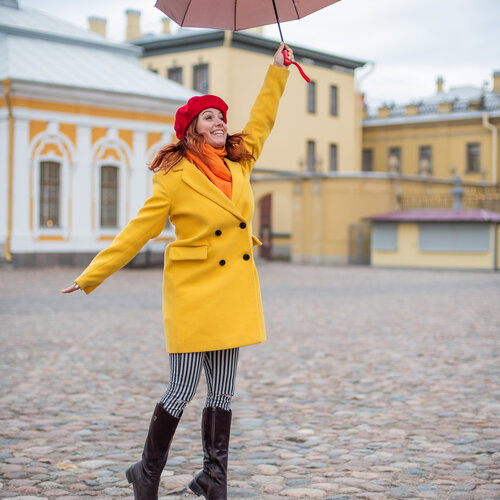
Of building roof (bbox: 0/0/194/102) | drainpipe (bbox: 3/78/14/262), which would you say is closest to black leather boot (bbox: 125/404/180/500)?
drainpipe (bbox: 3/78/14/262)

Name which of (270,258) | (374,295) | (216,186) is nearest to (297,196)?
(270,258)

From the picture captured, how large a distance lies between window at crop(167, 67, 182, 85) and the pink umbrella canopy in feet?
133

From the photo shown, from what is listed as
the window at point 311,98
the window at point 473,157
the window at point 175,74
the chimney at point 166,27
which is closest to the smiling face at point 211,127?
the window at point 175,74

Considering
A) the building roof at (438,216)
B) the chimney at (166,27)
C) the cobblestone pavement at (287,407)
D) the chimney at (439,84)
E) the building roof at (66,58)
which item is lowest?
the cobblestone pavement at (287,407)

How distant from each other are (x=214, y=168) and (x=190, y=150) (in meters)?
0.14

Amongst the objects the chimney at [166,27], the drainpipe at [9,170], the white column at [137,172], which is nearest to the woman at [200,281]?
the drainpipe at [9,170]

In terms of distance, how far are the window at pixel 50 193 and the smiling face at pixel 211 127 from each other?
2293cm

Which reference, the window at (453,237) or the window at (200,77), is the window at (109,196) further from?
the window at (200,77)

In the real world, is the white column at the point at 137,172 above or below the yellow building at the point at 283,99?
below

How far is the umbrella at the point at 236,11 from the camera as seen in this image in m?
4.27

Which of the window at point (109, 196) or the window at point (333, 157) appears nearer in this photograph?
the window at point (109, 196)

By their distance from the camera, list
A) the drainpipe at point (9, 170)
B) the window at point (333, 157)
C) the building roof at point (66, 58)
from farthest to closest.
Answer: the window at point (333, 157), the building roof at point (66, 58), the drainpipe at point (9, 170)

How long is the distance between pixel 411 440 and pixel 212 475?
6.20 feet

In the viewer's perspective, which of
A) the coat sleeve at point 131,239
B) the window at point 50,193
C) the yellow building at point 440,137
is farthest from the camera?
the yellow building at point 440,137
